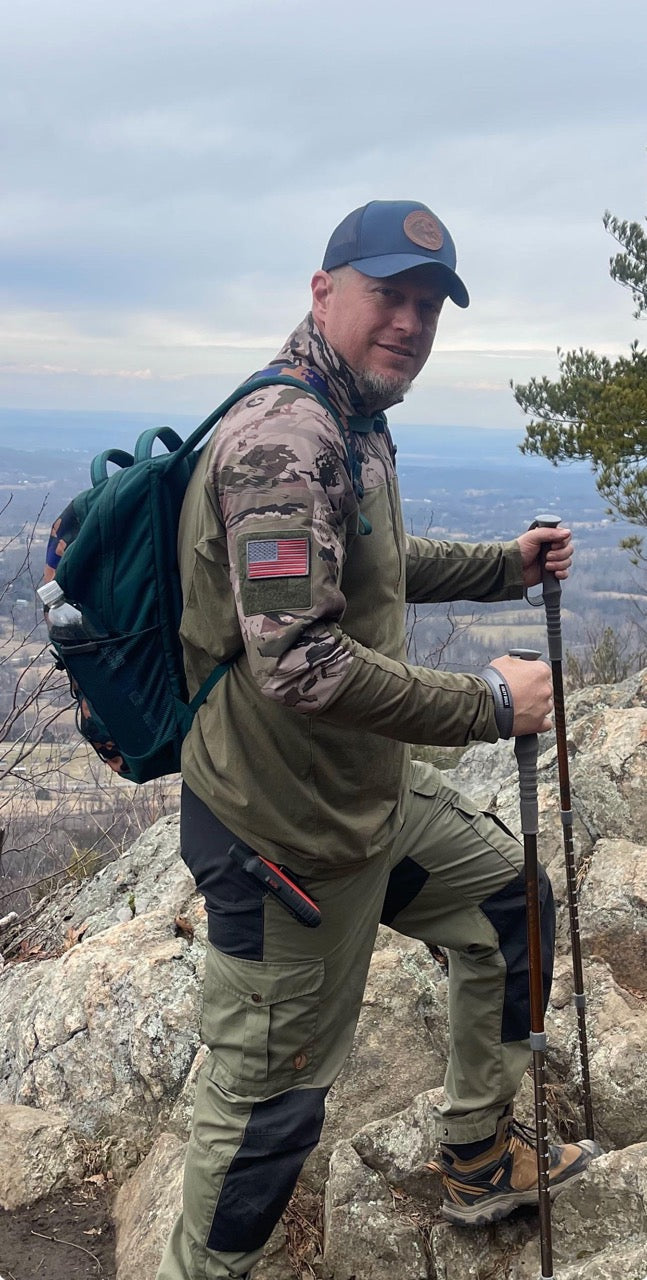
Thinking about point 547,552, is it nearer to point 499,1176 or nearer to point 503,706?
point 503,706

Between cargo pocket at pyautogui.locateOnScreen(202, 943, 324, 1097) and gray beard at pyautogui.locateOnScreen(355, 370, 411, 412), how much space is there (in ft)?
5.22

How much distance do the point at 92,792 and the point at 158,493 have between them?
41.7 feet

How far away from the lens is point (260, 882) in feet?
8.81

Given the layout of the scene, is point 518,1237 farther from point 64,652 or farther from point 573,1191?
point 64,652

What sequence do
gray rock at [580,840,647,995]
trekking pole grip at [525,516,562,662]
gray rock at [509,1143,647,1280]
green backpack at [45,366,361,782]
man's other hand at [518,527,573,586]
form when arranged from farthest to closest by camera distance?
gray rock at [580,840,647,995]
man's other hand at [518,527,573,586]
trekking pole grip at [525,516,562,662]
gray rock at [509,1143,647,1280]
green backpack at [45,366,361,782]

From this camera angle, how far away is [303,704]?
2.38 m

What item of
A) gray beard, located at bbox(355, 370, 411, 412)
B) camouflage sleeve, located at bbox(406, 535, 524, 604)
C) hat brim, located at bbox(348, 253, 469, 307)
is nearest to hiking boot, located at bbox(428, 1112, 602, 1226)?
camouflage sleeve, located at bbox(406, 535, 524, 604)

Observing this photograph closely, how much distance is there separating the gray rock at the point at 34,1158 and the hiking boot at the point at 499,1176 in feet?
5.17

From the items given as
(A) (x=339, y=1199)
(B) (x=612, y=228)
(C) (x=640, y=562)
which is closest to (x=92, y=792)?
(C) (x=640, y=562)

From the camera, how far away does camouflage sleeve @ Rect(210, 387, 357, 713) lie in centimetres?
234

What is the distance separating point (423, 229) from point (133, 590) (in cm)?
130

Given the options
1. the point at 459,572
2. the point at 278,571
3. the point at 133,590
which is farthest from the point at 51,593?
the point at 459,572

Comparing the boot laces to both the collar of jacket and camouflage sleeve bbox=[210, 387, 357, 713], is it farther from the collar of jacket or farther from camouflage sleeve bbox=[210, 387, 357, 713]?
the collar of jacket

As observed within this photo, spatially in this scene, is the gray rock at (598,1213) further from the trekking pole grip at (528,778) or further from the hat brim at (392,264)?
the hat brim at (392,264)
